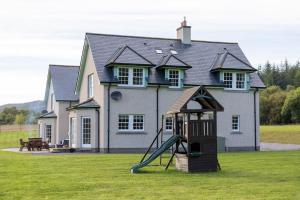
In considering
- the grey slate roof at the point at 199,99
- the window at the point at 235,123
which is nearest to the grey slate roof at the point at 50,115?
the window at the point at 235,123

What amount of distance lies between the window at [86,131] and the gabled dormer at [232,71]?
1028 centimetres

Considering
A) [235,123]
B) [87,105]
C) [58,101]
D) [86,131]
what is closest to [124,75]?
[87,105]

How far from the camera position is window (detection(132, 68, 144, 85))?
35469 mm

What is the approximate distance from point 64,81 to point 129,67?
40.5 ft

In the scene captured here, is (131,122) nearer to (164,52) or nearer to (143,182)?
(164,52)

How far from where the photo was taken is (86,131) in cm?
3594

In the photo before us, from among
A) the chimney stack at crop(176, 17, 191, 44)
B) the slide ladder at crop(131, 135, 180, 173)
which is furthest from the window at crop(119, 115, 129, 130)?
the slide ladder at crop(131, 135, 180, 173)

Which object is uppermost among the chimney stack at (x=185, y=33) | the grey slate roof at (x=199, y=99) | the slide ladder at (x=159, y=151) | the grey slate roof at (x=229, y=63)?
the chimney stack at (x=185, y=33)

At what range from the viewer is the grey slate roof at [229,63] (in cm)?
3771

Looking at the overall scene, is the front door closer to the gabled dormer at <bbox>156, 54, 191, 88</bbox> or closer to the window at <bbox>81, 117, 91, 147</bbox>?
the window at <bbox>81, 117, 91, 147</bbox>

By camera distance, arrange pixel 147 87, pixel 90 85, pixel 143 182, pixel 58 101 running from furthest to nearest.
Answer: pixel 58 101 → pixel 90 85 → pixel 147 87 → pixel 143 182

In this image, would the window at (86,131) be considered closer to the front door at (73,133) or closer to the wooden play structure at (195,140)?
the front door at (73,133)

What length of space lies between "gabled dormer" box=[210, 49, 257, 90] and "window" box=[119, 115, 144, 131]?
280 inches

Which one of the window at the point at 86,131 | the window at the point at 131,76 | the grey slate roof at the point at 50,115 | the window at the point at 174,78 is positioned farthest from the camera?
the grey slate roof at the point at 50,115
